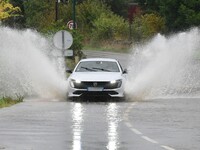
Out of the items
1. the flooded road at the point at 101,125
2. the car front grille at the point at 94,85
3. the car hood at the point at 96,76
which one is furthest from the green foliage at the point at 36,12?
the flooded road at the point at 101,125

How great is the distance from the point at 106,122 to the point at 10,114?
11.7 feet

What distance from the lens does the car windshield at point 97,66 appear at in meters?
29.7

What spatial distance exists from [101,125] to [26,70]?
1498cm

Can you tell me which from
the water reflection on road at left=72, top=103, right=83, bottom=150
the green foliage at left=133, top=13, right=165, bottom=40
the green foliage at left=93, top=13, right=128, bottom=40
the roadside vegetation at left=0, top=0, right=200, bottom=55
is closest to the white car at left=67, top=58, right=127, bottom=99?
the water reflection on road at left=72, top=103, right=83, bottom=150

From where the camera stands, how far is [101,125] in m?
19.3

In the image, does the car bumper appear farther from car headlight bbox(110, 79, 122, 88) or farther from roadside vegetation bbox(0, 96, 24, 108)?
roadside vegetation bbox(0, 96, 24, 108)

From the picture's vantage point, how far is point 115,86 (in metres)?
28.3

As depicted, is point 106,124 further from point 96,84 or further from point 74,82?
point 74,82

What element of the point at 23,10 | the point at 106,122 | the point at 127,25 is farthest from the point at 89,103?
the point at 23,10

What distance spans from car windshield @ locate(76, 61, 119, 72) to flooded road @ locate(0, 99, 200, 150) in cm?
226

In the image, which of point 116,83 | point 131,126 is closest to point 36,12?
point 116,83

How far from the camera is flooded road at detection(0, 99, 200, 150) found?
50.1 ft

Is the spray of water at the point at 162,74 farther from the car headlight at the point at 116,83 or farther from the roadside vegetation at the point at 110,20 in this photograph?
the roadside vegetation at the point at 110,20

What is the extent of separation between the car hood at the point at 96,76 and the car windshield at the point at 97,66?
66 centimetres
